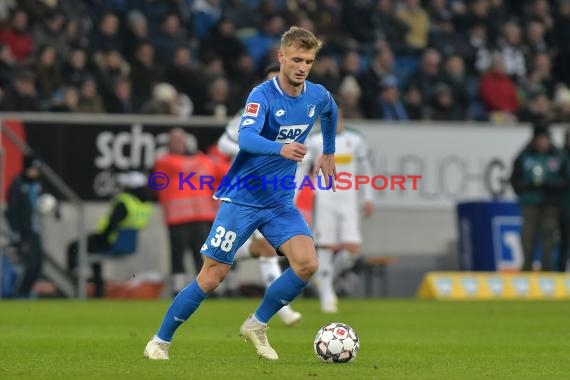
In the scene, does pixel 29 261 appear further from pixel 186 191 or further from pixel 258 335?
pixel 258 335

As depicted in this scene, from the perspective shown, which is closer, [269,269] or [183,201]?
[269,269]

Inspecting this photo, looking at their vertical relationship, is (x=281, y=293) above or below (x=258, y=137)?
below

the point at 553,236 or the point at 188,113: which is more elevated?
the point at 188,113

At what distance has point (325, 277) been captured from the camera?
55.0 feet

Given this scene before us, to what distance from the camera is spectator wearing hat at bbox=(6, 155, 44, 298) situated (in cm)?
1955

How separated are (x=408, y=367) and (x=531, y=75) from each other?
1733cm

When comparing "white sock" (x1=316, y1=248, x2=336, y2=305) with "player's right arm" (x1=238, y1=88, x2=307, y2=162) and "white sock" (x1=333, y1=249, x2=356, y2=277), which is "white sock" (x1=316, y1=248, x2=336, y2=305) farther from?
"player's right arm" (x1=238, y1=88, x2=307, y2=162)

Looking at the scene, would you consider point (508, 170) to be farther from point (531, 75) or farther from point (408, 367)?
point (408, 367)

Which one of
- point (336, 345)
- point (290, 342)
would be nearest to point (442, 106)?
point (290, 342)

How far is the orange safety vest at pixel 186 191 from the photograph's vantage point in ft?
63.7

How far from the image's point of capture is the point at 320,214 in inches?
699

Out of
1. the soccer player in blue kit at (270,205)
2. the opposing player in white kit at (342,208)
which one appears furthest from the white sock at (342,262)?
the soccer player in blue kit at (270,205)

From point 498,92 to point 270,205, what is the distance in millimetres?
15548

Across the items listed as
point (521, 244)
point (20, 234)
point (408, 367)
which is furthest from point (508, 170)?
point (408, 367)
